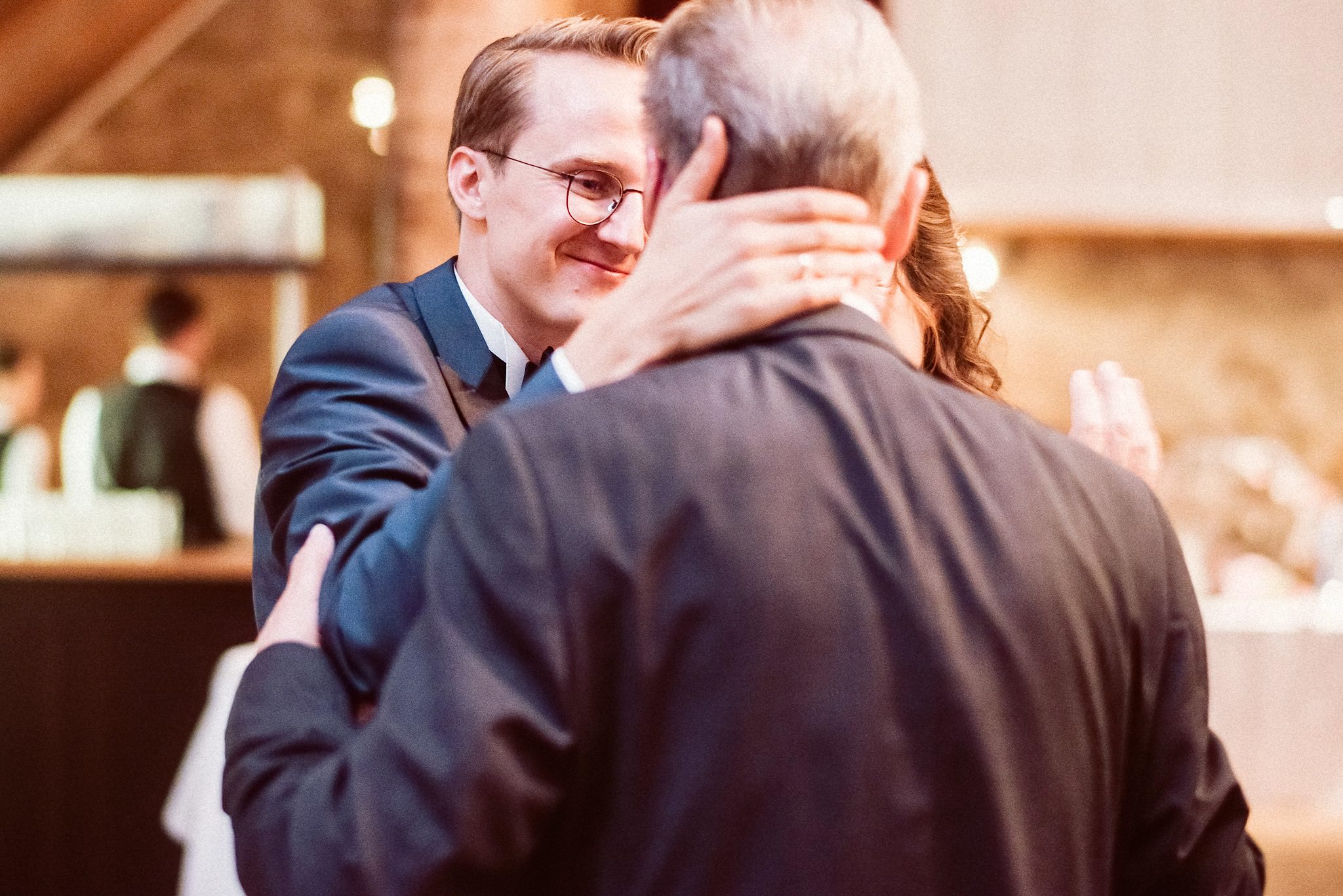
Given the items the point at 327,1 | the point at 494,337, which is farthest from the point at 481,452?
the point at 327,1

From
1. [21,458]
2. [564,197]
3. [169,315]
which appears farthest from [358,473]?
[21,458]

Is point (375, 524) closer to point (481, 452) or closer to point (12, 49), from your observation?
point (481, 452)

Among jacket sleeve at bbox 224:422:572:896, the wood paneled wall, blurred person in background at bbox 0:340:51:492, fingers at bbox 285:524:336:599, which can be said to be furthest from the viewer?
blurred person in background at bbox 0:340:51:492

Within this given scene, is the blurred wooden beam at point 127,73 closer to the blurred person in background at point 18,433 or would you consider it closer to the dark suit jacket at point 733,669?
the blurred person in background at point 18,433

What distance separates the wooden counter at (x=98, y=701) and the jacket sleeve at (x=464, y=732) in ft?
8.93

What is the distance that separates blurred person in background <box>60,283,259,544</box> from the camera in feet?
12.8

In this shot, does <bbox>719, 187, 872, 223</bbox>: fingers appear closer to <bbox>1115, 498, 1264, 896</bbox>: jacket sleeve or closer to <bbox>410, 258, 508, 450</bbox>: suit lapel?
<bbox>1115, 498, 1264, 896</bbox>: jacket sleeve

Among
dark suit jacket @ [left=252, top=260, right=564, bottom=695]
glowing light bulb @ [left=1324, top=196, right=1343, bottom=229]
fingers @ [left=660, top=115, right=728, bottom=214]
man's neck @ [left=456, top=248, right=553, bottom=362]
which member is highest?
glowing light bulb @ [left=1324, top=196, right=1343, bottom=229]

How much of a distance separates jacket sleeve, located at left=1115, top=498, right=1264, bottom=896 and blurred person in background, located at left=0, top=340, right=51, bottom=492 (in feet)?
14.1

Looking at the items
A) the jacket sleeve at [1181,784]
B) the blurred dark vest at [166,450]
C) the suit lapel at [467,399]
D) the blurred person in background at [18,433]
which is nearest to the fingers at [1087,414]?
the jacket sleeve at [1181,784]

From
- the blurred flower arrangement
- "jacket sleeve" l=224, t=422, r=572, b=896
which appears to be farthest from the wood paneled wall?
"jacket sleeve" l=224, t=422, r=572, b=896

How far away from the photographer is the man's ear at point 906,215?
732 mm

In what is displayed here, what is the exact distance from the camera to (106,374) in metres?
5.84

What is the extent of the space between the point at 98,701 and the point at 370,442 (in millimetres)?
2728
